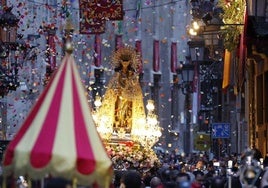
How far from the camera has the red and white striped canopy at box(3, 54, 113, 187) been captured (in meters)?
13.4

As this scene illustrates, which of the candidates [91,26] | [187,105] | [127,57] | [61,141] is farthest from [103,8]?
[187,105]

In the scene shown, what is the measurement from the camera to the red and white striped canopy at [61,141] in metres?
13.4

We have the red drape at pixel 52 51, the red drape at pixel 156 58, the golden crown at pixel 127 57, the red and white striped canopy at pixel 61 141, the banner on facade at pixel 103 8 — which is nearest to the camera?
the red and white striped canopy at pixel 61 141

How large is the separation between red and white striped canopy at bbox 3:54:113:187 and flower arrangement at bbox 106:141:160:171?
21.7 metres

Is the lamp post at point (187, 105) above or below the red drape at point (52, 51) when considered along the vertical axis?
below

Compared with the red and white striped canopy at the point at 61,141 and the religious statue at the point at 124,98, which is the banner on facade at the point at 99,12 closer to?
the religious statue at the point at 124,98

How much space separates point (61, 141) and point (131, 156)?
82.2 ft

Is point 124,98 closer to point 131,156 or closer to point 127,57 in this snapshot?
point 127,57

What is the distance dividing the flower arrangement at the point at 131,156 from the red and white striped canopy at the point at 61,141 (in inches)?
855

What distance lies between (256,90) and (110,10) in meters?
4.58

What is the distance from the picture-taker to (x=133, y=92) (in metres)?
41.8

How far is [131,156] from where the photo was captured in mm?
38438

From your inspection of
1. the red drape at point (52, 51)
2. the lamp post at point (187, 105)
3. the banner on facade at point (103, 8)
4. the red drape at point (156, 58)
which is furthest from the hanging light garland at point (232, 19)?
the red drape at point (156, 58)

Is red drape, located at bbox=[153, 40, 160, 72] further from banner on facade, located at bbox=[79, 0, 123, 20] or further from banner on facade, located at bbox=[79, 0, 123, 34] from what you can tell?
banner on facade, located at bbox=[79, 0, 123, 20]
